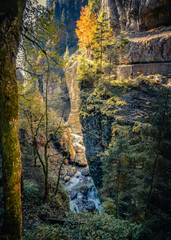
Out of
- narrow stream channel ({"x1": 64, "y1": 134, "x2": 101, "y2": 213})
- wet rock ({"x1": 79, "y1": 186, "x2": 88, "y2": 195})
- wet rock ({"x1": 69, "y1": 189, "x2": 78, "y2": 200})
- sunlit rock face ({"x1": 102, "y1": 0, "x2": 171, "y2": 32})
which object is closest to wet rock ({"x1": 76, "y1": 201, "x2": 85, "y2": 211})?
narrow stream channel ({"x1": 64, "y1": 134, "x2": 101, "y2": 213})

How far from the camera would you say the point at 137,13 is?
15.0 meters

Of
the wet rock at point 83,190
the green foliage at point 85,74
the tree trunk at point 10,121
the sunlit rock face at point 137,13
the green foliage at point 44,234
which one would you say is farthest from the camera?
the wet rock at point 83,190

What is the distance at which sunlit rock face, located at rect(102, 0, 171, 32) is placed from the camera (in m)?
12.7

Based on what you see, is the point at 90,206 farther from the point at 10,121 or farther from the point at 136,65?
the point at 136,65

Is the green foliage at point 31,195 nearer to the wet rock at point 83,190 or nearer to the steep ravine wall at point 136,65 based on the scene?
the steep ravine wall at point 136,65

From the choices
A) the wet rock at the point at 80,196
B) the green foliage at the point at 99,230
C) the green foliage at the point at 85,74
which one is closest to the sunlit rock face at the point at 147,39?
the green foliage at the point at 85,74

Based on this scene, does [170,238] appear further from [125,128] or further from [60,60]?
[60,60]

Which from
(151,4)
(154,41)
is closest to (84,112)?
(154,41)

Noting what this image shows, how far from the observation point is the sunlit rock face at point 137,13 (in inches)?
499

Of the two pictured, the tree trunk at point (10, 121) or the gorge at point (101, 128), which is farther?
the gorge at point (101, 128)

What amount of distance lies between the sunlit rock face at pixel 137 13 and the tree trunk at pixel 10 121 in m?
17.6

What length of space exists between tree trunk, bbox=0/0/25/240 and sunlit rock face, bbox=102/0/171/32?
17.6 m

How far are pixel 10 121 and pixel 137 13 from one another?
69.1 feet

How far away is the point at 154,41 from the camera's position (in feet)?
40.8
